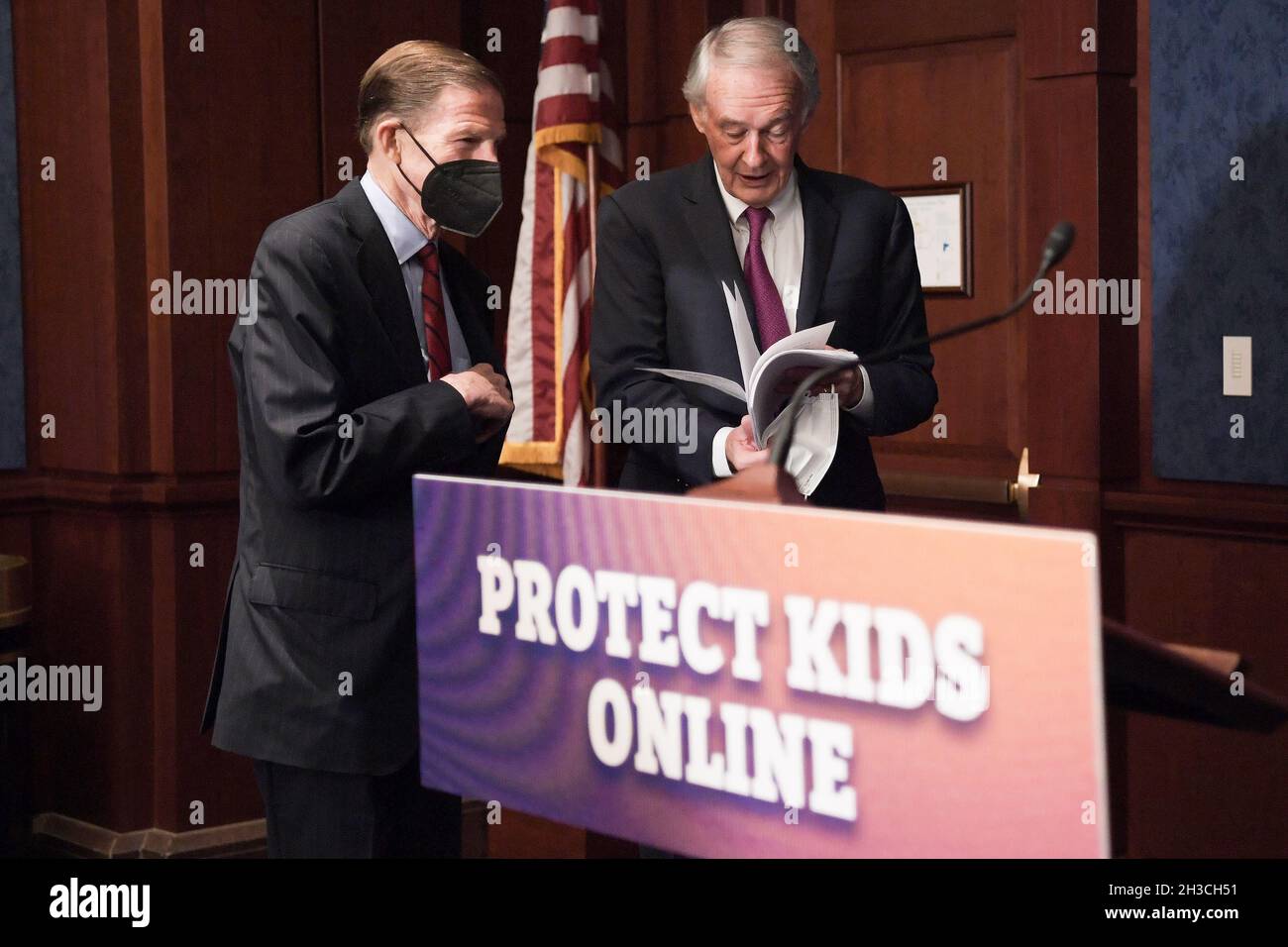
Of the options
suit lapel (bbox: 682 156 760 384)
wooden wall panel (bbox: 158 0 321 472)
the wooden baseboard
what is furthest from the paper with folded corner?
the wooden baseboard

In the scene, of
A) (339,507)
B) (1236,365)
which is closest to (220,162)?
(339,507)

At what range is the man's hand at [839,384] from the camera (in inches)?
85.0

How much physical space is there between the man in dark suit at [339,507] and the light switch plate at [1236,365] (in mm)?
1868

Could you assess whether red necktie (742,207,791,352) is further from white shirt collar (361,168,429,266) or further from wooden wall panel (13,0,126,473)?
wooden wall panel (13,0,126,473)

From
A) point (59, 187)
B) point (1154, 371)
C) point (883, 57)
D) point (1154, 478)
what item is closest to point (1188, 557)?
point (1154, 478)

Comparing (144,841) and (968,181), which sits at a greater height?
(968,181)

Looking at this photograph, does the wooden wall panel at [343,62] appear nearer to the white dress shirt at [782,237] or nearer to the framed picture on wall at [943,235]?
the framed picture on wall at [943,235]

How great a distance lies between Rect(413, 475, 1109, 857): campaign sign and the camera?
126cm

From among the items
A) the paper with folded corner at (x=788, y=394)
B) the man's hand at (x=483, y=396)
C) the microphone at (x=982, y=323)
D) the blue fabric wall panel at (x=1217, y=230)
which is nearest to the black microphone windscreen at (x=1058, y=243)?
the microphone at (x=982, y=323)

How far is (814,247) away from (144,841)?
2.45 metres

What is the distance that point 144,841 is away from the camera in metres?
4.00

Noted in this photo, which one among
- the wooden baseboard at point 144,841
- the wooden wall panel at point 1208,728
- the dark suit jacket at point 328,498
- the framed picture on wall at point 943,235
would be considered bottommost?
the wooden baseboard at point 144,841

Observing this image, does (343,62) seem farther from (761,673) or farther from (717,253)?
(761,673)
